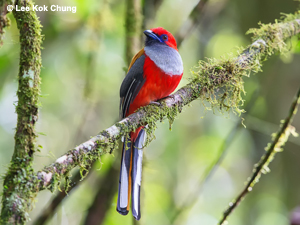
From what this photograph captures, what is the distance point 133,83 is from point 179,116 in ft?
12.0

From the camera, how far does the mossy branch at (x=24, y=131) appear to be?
1466mm

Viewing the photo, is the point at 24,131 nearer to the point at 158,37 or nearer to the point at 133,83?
the point at 133,83

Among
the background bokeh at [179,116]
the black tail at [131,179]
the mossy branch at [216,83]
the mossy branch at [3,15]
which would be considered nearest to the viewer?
the mossy branch at [3,15]

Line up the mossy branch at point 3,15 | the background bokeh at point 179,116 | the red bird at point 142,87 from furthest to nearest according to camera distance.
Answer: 1. the background bokeh at point 179,116
2. the red bird at point 142,87
3. the mossy branch at point 3,15

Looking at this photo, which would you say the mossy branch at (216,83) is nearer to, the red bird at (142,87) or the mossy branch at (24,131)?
the red bird at (142,87)

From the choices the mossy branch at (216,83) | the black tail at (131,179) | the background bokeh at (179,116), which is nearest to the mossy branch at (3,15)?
the mossy branch at (216,83)

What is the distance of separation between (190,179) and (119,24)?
12.8ft

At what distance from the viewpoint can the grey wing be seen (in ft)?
10.1

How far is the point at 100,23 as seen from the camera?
4.83 meters

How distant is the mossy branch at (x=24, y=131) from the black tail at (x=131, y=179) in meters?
0.94

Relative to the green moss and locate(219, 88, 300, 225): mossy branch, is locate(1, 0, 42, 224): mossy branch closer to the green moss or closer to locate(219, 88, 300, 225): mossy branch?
the green moss

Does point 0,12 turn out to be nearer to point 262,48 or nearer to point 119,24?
point 262,48

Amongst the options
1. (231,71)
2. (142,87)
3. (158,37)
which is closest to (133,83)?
(142,87)

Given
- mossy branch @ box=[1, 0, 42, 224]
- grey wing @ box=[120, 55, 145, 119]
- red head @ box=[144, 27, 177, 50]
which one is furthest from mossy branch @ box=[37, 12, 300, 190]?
red head @ box=[144, 27, 177, 50]
